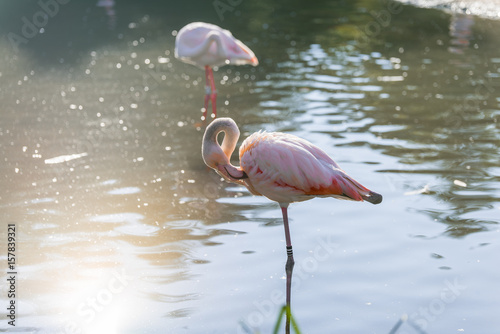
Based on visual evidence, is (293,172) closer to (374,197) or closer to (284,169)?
(284,169)

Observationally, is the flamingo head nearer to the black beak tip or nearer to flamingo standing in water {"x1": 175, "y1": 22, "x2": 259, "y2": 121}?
the black beak tip

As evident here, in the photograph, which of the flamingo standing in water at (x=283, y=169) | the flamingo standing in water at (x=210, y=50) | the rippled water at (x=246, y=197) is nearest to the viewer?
the rippled water at (x=246, y=197)

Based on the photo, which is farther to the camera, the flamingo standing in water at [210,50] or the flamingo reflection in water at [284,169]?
the flamingo standing in water at [210,50]

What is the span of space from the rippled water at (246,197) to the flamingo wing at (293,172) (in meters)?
0.53

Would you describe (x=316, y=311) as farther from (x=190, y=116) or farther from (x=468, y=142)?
(x=190, y=116)

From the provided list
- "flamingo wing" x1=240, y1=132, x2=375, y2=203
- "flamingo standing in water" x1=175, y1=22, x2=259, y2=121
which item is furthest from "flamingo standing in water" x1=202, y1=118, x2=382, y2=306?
"flamingo standing in water" x1=175, y1=22, x2=259, y2=121

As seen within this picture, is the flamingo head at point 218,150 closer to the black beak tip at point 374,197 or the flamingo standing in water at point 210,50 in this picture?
the black beak tip at point 374,197

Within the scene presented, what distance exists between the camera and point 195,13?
1622 centimetres

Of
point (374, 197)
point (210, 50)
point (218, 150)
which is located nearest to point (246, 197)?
point (218, 150)

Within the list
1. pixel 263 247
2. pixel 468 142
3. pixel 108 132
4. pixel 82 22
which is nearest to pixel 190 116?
pixel 108 132

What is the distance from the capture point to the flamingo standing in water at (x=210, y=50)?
816 cm

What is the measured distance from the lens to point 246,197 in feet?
19.4

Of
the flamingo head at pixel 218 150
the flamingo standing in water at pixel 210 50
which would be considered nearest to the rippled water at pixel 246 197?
the flamingo standing in water at pixel 210 50

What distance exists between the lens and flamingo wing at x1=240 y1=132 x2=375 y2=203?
13.9ft
